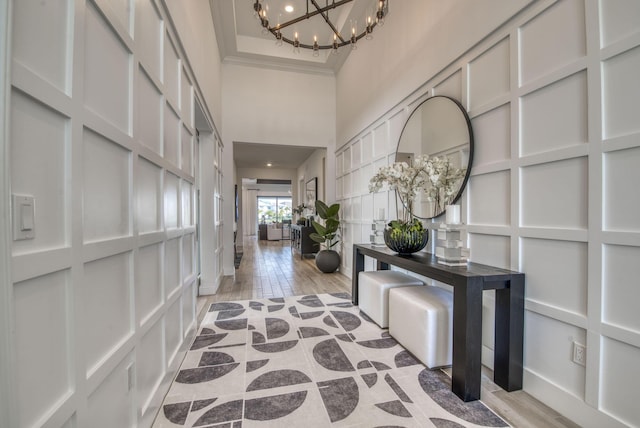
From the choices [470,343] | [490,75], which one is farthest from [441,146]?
[470,343]

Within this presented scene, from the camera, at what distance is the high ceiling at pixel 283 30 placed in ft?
11.8

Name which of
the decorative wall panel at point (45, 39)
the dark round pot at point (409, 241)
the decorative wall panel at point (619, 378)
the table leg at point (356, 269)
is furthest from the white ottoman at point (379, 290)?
the decorative wall panel at point (45, 39)

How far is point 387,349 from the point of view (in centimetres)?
215

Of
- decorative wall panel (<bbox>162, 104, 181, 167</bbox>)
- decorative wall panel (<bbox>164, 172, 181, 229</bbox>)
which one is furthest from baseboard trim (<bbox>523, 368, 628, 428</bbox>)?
decorative wall panel (<bbox>162, 104, 181, 167</bbox>)

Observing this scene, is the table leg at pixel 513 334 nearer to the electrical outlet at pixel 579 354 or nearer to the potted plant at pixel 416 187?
the electrical outlet at pixel 579 354

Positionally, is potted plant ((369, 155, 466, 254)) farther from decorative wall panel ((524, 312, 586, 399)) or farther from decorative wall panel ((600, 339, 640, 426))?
decorative wall panel ((600, 339, 640, 426))

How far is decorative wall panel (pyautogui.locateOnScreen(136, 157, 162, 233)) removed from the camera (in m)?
1.34

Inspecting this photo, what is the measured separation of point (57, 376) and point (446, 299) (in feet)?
6.85

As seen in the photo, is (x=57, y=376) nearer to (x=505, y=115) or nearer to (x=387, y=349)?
(x=387, y=349)

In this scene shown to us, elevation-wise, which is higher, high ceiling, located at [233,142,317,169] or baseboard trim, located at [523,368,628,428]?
high ceiling, located at [233,142,317,169]

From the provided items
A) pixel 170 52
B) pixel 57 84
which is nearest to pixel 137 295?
pixel 57 84

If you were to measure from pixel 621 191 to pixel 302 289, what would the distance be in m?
3.30

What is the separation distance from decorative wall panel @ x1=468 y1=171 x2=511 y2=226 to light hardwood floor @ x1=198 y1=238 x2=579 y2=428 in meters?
1.02

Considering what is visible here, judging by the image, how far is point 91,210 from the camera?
37.4 inches
